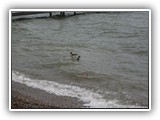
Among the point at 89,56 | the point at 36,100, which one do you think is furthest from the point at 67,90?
the point at 89,56

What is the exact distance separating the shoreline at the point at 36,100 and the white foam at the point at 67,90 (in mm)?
45

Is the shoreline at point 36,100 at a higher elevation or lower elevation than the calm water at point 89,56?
lower

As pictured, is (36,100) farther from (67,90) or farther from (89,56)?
(89,56)

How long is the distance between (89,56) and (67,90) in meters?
0.45

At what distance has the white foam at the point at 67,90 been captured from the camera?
13.2ft

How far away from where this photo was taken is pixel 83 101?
406 centimetres

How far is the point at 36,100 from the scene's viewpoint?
4074 mm

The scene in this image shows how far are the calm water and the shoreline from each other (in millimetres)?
58

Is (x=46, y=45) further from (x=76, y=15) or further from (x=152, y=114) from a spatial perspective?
(x=152, y=114)

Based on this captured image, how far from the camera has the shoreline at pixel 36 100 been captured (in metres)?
3.96

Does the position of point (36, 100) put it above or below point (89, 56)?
below

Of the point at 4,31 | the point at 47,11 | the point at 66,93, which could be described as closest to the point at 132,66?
the point at 66,93

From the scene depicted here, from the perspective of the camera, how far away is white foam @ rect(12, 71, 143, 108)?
158 inches

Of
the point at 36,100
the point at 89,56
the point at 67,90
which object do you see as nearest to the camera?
the point at 36,100
